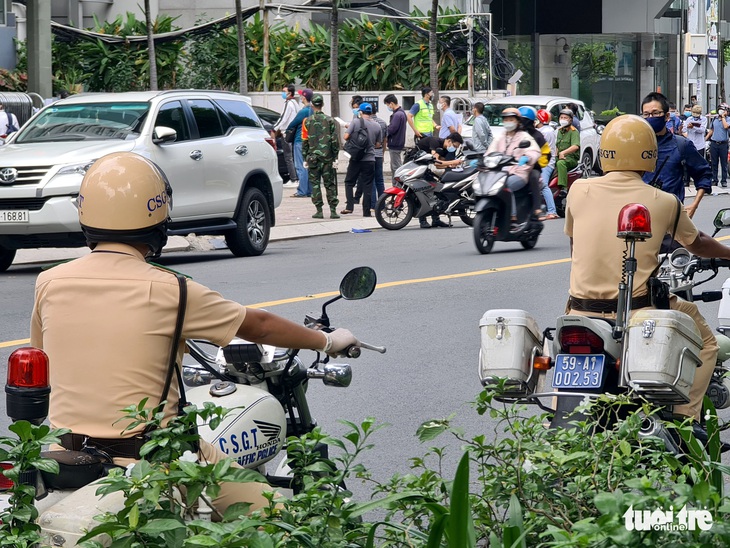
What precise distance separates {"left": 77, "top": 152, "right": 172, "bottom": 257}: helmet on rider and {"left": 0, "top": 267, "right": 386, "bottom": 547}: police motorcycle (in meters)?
0.46

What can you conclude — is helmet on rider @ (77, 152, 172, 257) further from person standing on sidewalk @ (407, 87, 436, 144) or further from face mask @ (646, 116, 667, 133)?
person standing on sidewalk @ (407, 87, 436, 144)

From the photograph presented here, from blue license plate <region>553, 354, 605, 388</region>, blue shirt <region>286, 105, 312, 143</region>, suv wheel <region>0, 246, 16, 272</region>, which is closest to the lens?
blue license plate <region>553, 354, 605, 388</region>

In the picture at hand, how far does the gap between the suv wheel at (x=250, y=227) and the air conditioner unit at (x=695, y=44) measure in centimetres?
2369

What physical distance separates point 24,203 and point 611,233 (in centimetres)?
900

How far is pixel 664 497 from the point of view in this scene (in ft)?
9.27

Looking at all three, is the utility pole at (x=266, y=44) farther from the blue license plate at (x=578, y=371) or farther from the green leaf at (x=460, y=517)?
the green leaf at (x=460, y=517)

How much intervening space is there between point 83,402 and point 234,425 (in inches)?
20.7

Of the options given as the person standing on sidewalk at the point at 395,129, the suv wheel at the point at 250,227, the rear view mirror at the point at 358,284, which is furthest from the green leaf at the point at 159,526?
the person standing on sidewalk at the point at 395,129

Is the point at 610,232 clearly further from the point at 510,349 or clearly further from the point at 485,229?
the point at 485,229

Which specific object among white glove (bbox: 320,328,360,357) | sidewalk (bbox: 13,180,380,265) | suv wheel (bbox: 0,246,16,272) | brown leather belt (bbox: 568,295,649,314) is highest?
white glove (bbox: 320,328,360,357)

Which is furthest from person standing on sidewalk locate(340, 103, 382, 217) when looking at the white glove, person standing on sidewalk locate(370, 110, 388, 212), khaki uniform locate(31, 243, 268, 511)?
khaki uniform locate(31, 243, 268, 511)

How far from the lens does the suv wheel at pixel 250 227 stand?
50.4 feet

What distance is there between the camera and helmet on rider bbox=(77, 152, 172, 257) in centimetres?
358

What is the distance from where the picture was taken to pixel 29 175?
13.2 meters
